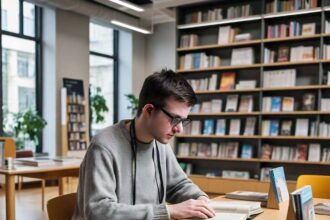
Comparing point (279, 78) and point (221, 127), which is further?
point (221, 127)

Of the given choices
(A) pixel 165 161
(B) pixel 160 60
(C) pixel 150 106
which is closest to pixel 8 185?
(A) pixel 165 161

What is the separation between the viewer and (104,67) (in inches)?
338

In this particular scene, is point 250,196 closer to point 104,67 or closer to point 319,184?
point 319,184

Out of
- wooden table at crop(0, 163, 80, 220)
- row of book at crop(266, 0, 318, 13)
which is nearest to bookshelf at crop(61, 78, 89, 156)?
row of book at crop(266, 0, 318, 13)

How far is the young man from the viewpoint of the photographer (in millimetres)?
1291

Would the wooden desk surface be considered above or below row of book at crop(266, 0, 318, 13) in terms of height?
below

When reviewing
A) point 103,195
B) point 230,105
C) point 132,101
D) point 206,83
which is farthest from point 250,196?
point 132,101

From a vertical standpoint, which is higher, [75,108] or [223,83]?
[223,83]

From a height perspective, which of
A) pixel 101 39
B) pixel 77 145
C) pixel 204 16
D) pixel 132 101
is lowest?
pixel 77 145

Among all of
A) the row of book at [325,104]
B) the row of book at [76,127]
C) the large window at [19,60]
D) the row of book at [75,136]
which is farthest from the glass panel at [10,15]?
the row of book at [325,104]

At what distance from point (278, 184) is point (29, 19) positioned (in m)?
6.32

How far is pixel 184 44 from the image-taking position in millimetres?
6180

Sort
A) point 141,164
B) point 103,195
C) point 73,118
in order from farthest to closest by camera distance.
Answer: point 73,118, point 141,164, point 103,195

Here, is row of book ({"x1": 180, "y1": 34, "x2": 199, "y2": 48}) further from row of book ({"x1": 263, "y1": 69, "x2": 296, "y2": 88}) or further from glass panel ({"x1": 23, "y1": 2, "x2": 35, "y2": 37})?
glass panel ({"x1": 23, "y1": 2, "x2": 35, "y2": 37})
